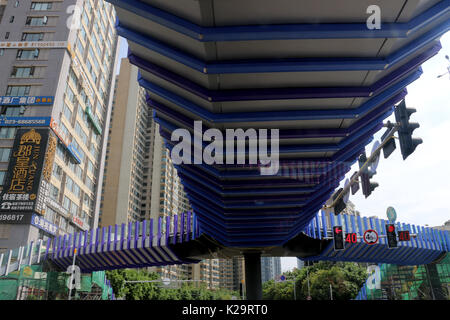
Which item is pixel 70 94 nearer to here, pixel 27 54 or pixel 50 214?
pixel 27 54

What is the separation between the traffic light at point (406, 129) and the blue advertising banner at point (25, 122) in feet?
172

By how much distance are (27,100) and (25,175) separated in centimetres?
1210

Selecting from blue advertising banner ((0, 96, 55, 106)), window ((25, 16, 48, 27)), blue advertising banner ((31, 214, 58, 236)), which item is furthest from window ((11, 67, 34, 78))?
blue advertising banner ((31, 214, 58, 236))

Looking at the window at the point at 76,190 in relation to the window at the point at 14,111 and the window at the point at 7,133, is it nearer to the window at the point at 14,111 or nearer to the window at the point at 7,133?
the window at the point at 7,133

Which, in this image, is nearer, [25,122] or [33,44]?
[25,122]

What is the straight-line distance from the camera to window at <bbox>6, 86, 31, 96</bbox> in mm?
56031

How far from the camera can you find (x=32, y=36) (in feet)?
197

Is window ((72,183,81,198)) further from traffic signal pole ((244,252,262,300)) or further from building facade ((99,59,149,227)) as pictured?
building facade ((99,59,149,227))

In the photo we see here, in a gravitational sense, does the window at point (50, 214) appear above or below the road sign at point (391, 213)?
above

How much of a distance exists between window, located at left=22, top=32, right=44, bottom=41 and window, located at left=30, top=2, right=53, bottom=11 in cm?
495

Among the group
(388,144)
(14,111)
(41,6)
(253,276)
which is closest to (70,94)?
(14,111)

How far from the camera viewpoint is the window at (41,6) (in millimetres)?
61781

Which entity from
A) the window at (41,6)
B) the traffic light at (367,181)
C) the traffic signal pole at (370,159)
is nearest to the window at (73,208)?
the window at (41,6)
